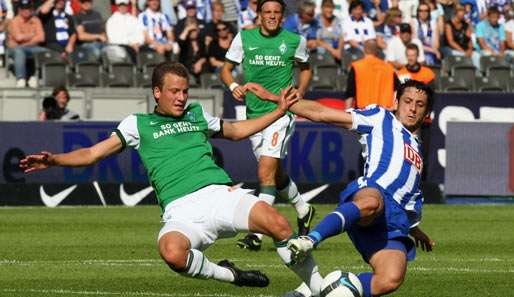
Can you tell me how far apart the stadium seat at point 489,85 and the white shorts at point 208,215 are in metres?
18.5

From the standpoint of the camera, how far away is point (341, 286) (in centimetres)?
867

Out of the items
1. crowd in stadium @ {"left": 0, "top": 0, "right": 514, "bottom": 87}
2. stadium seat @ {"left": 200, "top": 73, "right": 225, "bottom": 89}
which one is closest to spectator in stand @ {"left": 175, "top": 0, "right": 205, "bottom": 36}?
crowd in stadium @ {"left": 0, "top": 0, "right": 514, "bottom": 87}

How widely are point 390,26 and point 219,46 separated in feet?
12.7

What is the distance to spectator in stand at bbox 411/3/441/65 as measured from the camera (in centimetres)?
2744

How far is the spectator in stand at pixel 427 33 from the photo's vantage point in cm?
2744

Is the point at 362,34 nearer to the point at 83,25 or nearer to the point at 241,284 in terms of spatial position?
the point at 83,25

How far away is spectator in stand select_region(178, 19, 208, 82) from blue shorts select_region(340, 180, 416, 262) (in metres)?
15.9

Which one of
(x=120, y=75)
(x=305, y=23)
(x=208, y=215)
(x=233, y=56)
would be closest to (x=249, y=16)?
(x=305, y=23)

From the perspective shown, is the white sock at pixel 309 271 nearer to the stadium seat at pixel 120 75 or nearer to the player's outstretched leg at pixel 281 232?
the player's outstretched leg at pixel 281 232

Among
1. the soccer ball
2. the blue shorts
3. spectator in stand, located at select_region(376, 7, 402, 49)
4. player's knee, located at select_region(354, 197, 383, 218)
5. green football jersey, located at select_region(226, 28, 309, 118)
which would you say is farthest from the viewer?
spectator in stand, located at select_region(376, 7, 402, 49)

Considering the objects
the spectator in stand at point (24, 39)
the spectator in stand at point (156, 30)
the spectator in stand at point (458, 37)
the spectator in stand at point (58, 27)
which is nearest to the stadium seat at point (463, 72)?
the spectator in stand at point (458, 37)

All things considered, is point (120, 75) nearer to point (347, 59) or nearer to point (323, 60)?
point (323, 60)

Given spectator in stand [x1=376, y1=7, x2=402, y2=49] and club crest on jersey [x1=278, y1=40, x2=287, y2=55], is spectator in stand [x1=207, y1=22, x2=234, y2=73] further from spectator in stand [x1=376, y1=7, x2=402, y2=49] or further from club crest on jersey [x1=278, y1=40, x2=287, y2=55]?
club crest on jersey [x1=278, y1=40, x2=287, y2=55]

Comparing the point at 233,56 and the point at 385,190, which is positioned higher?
the point at 233,56
